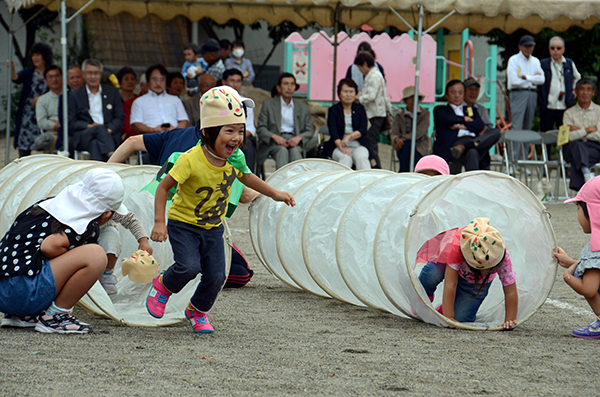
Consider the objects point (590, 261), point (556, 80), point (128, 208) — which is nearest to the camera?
point (590, 261)

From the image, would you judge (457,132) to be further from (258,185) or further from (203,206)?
(203,206)

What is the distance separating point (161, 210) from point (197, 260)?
335mm

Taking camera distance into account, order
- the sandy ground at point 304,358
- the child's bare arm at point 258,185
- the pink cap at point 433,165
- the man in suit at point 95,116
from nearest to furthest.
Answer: the sandy ground at point 304,358 < the child's bare arm at point 258,185 < the pink cap at point 433,165 < the man in suit at point 95,116

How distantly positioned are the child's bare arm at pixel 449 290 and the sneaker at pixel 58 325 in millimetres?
2032

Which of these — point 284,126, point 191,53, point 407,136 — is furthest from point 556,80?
point 191,53

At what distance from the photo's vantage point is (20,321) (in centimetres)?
A: 409

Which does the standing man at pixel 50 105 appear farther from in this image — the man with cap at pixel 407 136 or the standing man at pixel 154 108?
the man with cap at pixel 407 136

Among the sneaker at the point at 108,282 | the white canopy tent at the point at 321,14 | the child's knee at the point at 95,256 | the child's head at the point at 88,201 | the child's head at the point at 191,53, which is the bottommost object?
the sneaker at the point at 108,282

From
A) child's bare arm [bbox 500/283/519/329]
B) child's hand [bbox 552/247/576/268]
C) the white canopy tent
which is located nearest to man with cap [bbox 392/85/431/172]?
the white canopy tent

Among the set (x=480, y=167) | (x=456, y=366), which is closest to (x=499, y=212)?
(x=456, y=366)

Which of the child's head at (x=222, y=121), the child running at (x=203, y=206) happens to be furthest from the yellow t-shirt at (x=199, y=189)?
the child's head at (x=222, y=121)

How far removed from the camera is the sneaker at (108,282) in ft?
14.9

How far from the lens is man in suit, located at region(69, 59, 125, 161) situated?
987cm

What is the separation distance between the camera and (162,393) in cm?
297
